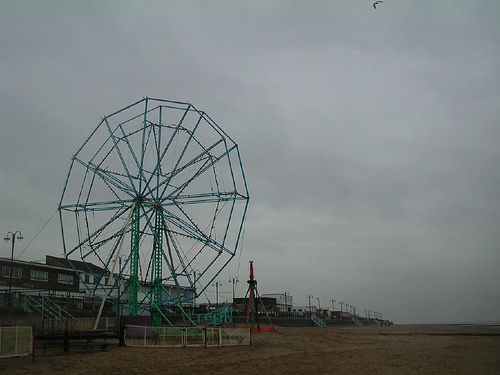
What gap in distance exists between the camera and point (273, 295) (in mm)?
94938

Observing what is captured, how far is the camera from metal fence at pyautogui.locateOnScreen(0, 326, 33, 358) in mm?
19719

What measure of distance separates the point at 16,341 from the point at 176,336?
10876 millimetres

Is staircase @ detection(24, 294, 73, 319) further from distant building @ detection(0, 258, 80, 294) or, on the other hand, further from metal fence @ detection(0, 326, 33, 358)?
metal fence @ detection(0, 326, 33, 358)

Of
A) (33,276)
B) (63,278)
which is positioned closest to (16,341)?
(33,276)

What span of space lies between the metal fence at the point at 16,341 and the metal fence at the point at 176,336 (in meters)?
8.27

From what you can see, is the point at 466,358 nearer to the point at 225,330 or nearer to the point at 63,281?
the point at 225,330

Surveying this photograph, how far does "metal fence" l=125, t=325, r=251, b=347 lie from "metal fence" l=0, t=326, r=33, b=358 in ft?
27.1

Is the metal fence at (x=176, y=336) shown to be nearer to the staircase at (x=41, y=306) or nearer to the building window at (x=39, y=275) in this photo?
the staircase at (x=41, y=306)

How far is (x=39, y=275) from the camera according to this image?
5806 cm

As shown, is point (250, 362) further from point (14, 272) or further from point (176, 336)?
point (14, 272)

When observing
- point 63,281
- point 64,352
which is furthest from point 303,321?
point 64,352

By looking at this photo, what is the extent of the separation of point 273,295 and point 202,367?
251ft

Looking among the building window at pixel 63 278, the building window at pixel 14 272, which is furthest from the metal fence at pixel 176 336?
the building window at pixel 63 278

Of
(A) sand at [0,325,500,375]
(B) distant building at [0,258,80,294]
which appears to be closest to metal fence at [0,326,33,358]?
(A) sand at [0,325,500,375]
